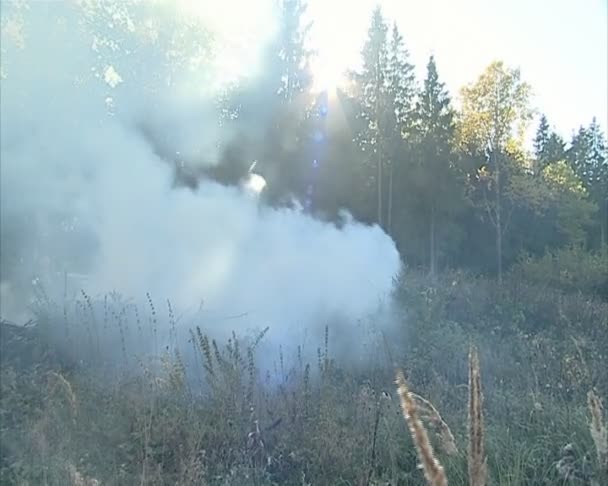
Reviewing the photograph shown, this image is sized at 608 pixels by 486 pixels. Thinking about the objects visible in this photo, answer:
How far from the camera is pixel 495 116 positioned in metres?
27.3

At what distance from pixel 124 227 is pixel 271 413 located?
5192mm

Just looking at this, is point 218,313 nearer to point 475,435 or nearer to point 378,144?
point 475,435

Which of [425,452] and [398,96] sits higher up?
[398,96]

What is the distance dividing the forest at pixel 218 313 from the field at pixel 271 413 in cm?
2

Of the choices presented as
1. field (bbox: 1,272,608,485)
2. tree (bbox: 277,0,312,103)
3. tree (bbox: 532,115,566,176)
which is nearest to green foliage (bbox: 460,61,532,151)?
tree (bbox: 277,0,312,103)

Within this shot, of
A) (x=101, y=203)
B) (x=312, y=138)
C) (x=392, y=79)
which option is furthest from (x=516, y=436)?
(x=392, y=79)

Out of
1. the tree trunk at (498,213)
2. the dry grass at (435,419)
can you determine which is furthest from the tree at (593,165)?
the dry grass at (435,419)

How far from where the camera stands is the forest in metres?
3.75

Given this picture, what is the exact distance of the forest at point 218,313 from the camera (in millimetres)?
3746

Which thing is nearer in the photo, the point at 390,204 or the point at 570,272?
the point at 570,272

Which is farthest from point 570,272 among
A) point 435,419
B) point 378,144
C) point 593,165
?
point 593,165

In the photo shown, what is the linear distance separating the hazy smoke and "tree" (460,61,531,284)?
62.0 ft

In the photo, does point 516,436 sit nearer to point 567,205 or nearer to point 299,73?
point 299,73

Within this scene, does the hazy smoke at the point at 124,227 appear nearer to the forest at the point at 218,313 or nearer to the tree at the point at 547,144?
the forest at the point at 218,313
